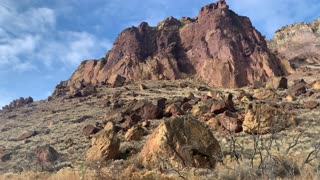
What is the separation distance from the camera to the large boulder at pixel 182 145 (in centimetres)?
1508

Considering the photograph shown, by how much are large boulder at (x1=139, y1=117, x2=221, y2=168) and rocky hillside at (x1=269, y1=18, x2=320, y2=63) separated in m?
77.8

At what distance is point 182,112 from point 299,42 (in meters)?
79.8

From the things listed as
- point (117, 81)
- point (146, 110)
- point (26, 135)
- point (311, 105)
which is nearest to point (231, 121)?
point (311, 105)

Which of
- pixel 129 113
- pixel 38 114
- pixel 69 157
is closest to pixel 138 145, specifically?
pixel 69 157

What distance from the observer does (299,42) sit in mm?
103375

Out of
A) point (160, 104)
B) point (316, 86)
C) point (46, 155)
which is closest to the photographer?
point (46, 155)

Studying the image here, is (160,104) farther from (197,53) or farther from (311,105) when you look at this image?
(197,53)

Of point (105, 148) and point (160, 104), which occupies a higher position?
point (160, 104)

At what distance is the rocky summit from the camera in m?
12.1

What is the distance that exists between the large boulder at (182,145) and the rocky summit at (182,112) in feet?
0.16

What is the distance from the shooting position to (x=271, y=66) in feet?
221

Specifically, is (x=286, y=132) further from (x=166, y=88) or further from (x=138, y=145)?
(x=166, y=88)

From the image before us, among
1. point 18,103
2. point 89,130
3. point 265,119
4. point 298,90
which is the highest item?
point 18,103

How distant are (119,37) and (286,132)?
64.5 meters
